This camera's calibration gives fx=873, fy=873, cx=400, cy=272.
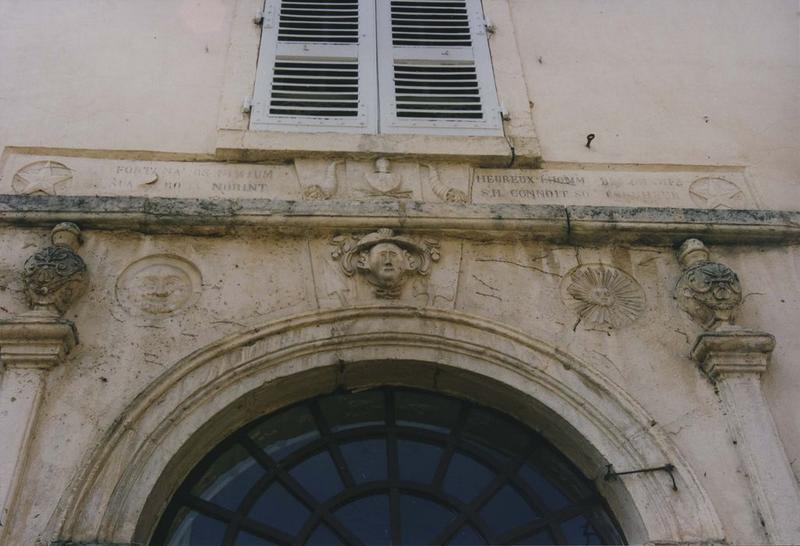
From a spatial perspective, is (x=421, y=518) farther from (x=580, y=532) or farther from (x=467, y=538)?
(x=580, y=532)

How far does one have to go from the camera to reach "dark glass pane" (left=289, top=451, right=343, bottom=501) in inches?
193

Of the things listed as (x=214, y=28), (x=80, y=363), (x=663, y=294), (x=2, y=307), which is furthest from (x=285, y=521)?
(x=214, y=28)

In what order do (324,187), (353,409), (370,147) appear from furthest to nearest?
1. (370,147)
2. (324,187)
3. (353,409)

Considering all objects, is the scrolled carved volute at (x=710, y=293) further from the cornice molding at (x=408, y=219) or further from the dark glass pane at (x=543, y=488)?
the dark glass pane at (x=543, y=488)

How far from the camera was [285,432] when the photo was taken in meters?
5.20

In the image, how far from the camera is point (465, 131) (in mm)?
6375

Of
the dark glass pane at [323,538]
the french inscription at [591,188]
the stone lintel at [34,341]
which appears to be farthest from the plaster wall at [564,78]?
the dark glass pane at [323,538]

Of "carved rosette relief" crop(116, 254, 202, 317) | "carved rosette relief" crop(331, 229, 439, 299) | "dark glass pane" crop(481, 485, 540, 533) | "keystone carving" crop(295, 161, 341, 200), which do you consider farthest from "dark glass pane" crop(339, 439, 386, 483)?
"keystone carving" crop(295, 161, 341, 200)

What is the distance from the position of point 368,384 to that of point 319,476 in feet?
2.07

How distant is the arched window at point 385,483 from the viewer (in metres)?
4.75

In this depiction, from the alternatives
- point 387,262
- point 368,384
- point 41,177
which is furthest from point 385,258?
point 41,177

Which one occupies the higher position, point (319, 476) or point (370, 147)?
point (370, 147)

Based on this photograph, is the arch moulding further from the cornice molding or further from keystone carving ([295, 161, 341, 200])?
keystone carving ([295, 161, 341, 200])

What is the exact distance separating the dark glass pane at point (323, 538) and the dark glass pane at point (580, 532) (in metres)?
1.26
